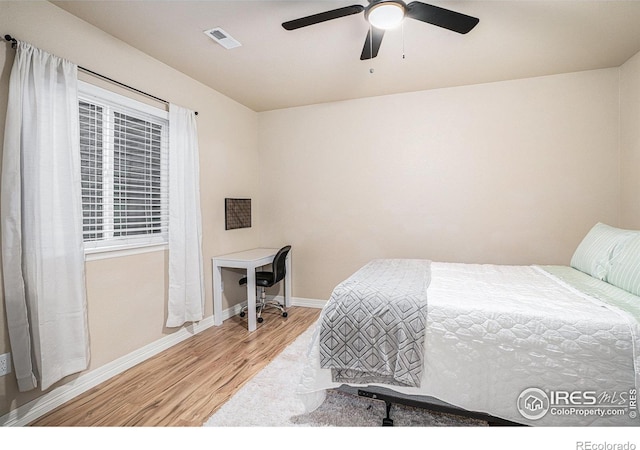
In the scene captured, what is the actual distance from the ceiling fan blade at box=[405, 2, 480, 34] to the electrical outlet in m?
3.06

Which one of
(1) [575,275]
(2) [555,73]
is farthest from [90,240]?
(2) [555,73]

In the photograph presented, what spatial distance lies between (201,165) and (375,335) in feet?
8.36

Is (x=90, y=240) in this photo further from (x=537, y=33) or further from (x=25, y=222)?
(x=537, y=33)

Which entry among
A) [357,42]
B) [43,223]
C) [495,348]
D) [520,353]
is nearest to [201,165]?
[43,223]

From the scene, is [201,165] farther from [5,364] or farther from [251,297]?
[5,364]

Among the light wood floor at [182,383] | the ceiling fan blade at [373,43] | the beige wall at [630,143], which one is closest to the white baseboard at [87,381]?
the light wood floor at [182,383]

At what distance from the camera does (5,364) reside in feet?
5.99

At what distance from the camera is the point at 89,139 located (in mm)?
2344

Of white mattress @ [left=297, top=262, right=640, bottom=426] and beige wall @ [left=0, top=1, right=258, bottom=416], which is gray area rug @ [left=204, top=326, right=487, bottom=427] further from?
beige wall @ [left=0, top=1, right=258, bottom=416]

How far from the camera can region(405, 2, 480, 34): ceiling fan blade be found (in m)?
1.75

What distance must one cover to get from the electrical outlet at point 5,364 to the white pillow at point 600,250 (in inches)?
151
